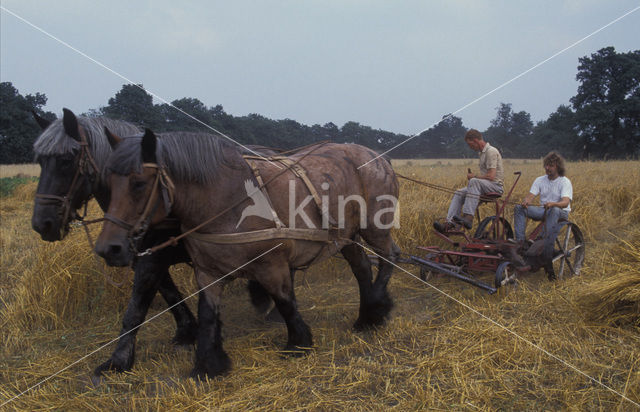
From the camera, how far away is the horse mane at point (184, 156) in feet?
8.37

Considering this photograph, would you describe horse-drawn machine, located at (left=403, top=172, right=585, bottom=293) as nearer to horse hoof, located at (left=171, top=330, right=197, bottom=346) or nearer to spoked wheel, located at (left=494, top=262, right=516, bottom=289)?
spoked wheel, located at (left=494, top=262, right=516, bottom=289)

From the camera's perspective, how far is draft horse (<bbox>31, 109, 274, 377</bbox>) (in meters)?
3.00

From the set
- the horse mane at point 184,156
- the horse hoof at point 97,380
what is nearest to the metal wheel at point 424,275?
the horse mane at point 184,156

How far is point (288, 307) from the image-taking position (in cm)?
325

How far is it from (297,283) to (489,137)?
15.0 meters

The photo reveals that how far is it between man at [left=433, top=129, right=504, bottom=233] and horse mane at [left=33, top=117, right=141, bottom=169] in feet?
13.0

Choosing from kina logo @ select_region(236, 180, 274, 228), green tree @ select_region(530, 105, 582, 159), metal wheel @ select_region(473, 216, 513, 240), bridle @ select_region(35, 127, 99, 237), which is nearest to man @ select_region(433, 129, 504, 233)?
metal wheel @ select_region(473, 216, 513, 240)

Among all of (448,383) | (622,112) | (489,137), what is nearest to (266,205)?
(448,383)

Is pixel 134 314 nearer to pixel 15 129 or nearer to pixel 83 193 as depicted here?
pixel 83 193

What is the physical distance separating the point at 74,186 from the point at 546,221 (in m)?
5.14

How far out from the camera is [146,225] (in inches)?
103

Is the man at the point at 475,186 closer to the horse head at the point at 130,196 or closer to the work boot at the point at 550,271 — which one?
the work boot at the point at 550,271

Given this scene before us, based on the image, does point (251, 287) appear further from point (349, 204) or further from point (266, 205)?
point (266, 205)

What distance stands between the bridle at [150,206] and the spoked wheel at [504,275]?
3.62 metres
